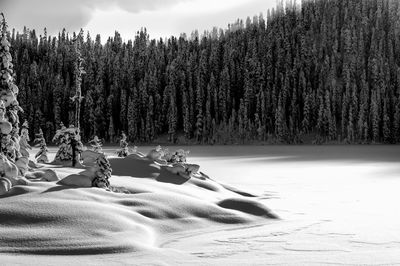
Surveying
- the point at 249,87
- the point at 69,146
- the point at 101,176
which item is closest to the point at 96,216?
the point at 101,176

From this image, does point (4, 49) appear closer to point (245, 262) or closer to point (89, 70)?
point (245, 262)

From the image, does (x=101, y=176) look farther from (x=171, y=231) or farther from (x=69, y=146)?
(x=69, y=146)

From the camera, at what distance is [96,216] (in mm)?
8461

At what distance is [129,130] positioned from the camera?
14762 centimetres

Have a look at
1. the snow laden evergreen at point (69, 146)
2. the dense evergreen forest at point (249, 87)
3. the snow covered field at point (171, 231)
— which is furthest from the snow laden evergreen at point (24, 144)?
the dense evergreen forest at point (249, 87)

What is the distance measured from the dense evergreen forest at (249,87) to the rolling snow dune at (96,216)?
432 ft

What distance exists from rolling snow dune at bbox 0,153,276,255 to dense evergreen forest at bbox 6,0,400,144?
132 metres

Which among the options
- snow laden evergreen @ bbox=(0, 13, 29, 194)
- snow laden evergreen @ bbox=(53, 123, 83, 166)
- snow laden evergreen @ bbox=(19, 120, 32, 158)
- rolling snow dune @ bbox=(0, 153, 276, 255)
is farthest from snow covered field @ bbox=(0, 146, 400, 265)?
snow laden evergreen @ bbox=(53, 123, 83, 166)

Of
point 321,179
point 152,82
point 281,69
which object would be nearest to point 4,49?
point 321,179

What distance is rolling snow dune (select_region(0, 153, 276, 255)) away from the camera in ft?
23.5

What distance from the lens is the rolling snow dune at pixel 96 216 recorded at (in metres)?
7.17

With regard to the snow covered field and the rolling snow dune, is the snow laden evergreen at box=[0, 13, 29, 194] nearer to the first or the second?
the rolling snow dune

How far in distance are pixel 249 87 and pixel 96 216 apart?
150 metres

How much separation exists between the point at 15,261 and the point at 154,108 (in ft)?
492
